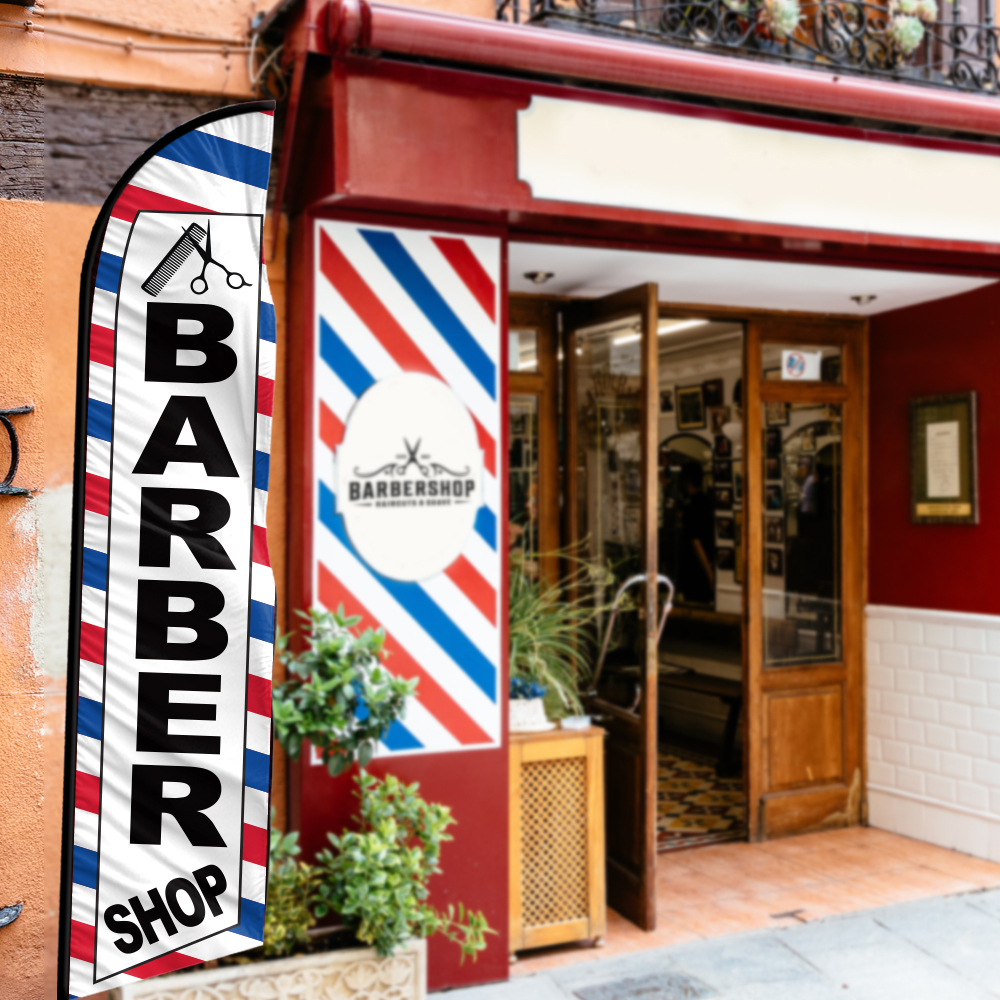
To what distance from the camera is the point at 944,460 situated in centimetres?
527

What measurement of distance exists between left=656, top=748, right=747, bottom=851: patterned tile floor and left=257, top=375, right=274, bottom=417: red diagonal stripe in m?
3.88

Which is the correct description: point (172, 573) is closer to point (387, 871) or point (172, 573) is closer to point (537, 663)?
point (387, 871)

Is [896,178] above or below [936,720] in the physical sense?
above

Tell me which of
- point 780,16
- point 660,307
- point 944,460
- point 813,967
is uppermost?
point 780,16

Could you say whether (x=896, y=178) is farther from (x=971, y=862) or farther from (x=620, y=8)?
(x=971, y=862)

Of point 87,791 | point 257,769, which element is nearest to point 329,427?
point 257,769

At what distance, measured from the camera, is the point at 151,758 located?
203 cm

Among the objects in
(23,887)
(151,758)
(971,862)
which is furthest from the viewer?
(971,862)

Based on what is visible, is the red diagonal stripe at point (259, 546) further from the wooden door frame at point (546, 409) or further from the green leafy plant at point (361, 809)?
the wooden door frame at point (546, 409)

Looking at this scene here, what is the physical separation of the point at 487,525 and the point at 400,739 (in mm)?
823

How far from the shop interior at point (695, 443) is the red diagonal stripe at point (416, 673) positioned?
36.0 inches

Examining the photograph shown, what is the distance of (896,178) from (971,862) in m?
3.20

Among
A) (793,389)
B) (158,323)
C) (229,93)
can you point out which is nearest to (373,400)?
(229,93)

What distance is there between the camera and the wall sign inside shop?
199 centimetres
